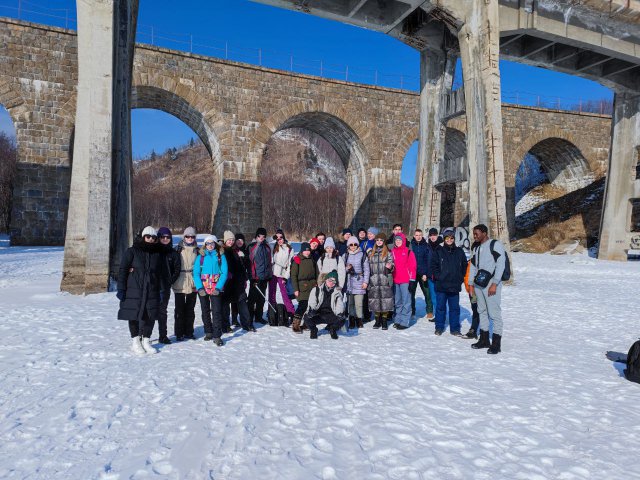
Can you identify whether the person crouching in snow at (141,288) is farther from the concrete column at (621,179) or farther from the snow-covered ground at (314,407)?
the concrete column at (621,179)

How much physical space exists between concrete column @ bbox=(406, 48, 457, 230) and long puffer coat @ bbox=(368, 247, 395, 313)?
7.55 meters

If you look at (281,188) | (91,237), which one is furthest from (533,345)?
(281,188)

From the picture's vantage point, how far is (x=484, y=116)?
12.0 meters

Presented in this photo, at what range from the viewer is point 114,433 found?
3.09 metres

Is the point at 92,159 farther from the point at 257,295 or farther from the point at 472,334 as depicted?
the point at 472,334

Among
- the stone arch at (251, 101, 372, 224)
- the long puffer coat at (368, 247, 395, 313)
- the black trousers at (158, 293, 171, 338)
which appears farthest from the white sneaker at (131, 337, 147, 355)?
the stone arch at (251, 101, 372, 224)

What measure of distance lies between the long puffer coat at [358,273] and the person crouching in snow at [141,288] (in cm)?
300

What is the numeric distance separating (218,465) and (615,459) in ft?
8.87

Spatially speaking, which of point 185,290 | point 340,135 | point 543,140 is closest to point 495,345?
point 185,290

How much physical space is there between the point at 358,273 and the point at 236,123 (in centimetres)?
1440

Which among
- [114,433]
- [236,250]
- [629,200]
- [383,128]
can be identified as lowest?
[114,433]

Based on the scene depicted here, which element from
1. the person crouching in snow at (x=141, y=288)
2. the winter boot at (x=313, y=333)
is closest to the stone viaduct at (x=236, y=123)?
the winter boot at (x=313, y=333)

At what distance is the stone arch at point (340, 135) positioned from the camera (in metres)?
19.6

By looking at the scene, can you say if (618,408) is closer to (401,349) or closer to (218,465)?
(401,349)
